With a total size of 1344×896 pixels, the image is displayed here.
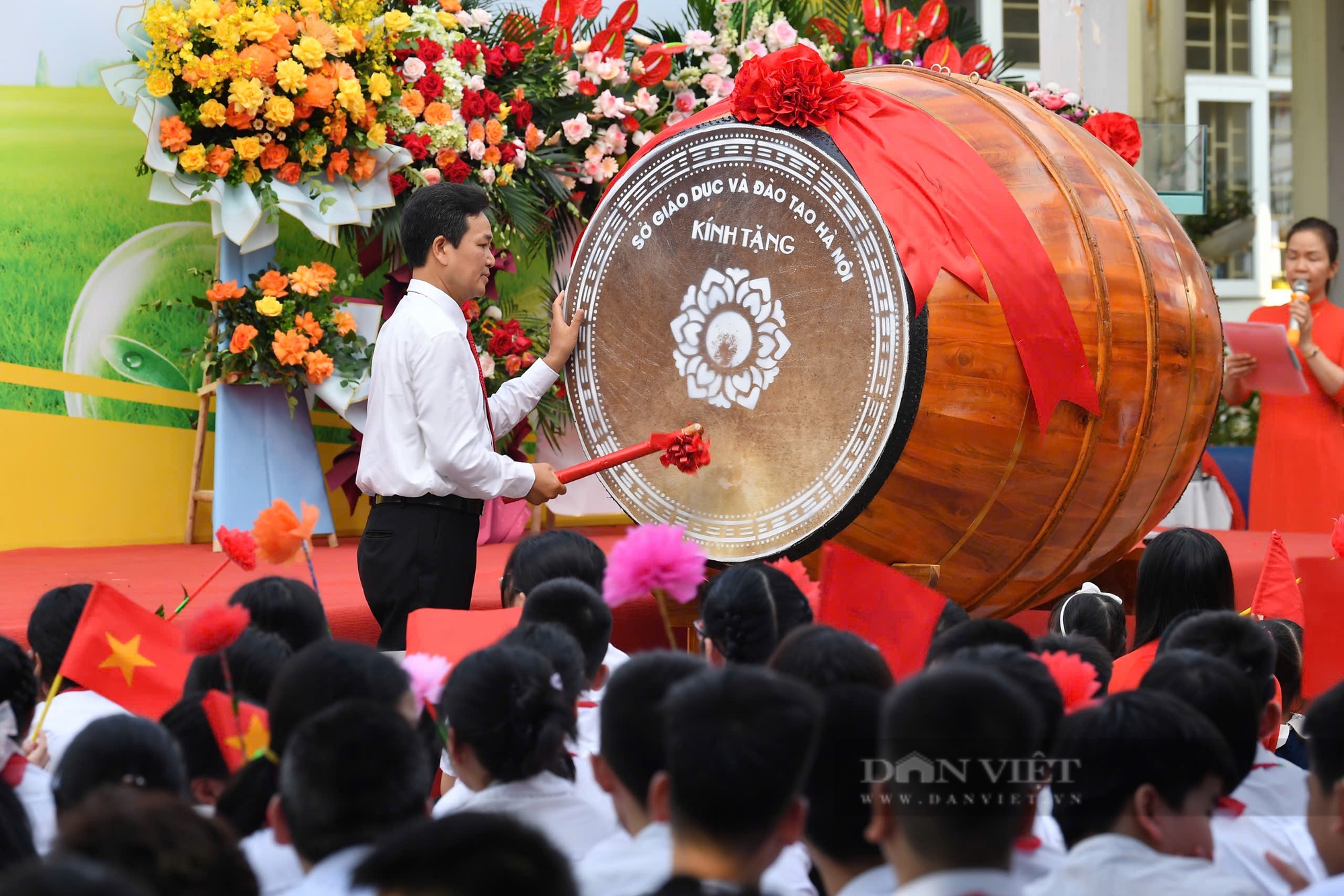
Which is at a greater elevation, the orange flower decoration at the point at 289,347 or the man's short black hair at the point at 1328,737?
the orange flower decoration at the point at 289,347

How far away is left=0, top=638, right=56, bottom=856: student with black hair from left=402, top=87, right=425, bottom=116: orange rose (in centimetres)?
278

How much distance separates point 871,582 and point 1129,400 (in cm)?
77

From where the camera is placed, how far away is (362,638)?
137 inches

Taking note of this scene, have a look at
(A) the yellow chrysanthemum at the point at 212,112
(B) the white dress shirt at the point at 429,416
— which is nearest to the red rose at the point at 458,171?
(A) the yellow chrysanthemum at the point at 212,112

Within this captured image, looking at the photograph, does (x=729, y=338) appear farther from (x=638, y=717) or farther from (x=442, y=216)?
(x=638, y=717)

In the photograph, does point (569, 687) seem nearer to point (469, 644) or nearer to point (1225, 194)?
point (469, 644)

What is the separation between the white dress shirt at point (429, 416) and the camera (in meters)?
2.96

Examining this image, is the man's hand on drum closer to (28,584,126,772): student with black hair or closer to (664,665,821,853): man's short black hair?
(28,584,126,772): student with black hair

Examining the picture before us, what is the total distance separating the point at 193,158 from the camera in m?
4.29

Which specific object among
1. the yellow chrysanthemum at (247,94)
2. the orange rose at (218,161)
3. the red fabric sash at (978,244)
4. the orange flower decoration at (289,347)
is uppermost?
the yellow chrysanthemum at (247,94)

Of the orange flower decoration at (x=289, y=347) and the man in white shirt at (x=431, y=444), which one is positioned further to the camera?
the orange flower decoration at (x=289, y=347)

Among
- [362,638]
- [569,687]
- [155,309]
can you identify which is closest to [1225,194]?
[155,309]

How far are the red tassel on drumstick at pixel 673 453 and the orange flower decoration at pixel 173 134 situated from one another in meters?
1.90

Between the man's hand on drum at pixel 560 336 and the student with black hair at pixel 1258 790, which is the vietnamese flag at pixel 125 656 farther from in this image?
the student with black hair at pixel 1258 790
